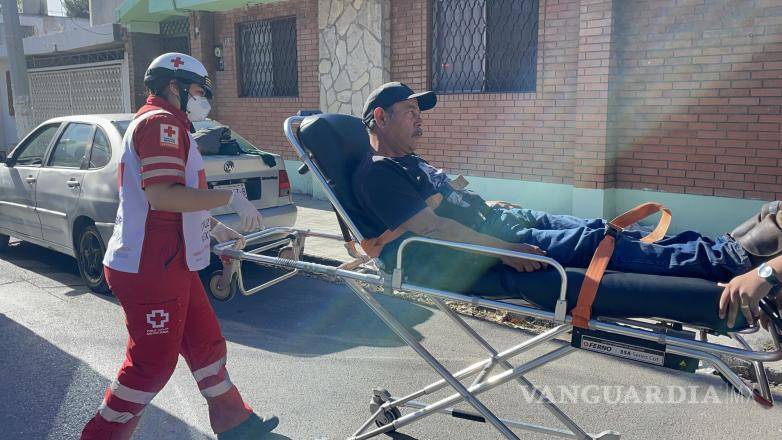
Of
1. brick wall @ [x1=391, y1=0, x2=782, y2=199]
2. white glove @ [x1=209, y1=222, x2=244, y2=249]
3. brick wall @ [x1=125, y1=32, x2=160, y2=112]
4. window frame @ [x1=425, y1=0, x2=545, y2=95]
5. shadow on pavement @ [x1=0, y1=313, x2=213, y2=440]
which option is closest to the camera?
white glove @ [x1=209, y1=222, x2=244, y2=249]

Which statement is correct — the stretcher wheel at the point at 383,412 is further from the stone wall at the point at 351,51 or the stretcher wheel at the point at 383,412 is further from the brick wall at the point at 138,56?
the brick wall at the point at 138,56

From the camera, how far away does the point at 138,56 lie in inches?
551

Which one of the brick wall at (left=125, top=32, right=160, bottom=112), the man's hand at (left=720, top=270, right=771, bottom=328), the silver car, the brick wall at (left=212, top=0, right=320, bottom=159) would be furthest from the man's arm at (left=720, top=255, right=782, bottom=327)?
the brick wall at (left=125, top=32, right=160, bottom=112)

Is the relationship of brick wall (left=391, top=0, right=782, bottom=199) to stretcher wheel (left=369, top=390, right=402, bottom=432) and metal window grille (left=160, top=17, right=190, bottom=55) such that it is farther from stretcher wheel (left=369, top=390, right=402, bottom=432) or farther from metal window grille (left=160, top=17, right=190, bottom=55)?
metal window grille (left=160, top=17, right=190, bottom=55)

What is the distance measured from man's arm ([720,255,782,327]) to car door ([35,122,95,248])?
5.35 m

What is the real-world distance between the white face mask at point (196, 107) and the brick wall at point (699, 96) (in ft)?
18.4

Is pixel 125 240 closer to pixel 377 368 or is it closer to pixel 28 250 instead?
→ pixel 377 368

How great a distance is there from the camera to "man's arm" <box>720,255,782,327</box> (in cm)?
217

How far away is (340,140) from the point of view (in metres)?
3.33

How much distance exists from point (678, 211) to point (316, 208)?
5187 millimetres

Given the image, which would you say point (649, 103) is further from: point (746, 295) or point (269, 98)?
point (269, 98)

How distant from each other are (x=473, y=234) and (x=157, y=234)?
1.34m

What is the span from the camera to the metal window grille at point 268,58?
11.5 meters

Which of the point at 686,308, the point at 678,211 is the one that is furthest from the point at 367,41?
the point at 686,308
